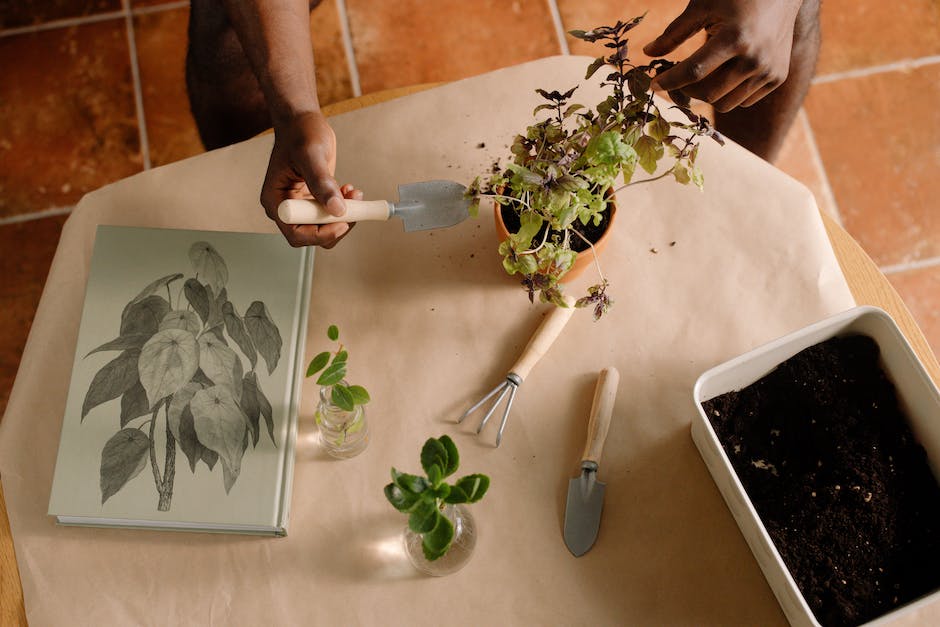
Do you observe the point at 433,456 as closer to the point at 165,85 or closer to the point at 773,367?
the point at 773,367

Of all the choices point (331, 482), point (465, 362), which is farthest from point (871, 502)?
point (331, 482)


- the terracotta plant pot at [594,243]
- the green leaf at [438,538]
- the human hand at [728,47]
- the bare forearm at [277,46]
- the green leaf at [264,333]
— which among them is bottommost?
the green leaf at [438,538]

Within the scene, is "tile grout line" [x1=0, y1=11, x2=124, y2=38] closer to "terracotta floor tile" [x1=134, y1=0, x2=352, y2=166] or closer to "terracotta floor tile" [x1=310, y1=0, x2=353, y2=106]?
"terracotta floor tile" [x1=134, y1=0, x2=352, y2=166]

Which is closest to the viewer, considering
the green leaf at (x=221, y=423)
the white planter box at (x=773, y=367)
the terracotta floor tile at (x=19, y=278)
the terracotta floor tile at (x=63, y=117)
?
the white planter box at (x=773, y=367)

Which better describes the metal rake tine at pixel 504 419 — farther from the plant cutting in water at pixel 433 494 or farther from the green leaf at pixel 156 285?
the green leaf at pixel 156 285

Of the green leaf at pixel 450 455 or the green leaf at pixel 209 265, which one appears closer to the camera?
the green leaf at pixel 450 455

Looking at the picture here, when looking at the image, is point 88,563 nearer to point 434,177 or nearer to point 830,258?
point 434,177

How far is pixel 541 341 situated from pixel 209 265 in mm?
430

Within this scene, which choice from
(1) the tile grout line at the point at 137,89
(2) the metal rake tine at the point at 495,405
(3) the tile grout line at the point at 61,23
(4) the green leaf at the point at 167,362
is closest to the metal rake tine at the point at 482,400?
(2) the metal rake tine at the point at 495,405

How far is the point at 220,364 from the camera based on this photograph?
37.1 inches

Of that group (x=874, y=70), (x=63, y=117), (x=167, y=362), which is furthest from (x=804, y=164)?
(x=63, y=117)

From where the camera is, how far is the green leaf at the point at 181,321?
96 centimetres

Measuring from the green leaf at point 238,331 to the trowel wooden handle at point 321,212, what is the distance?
0.15 meters

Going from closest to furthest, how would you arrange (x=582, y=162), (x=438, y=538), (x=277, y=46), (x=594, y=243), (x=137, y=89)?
(x=438, y=538)
(x=582, y=162)
(x=594, y=243)
(x=277, y=46)
(x=137, y=89)
